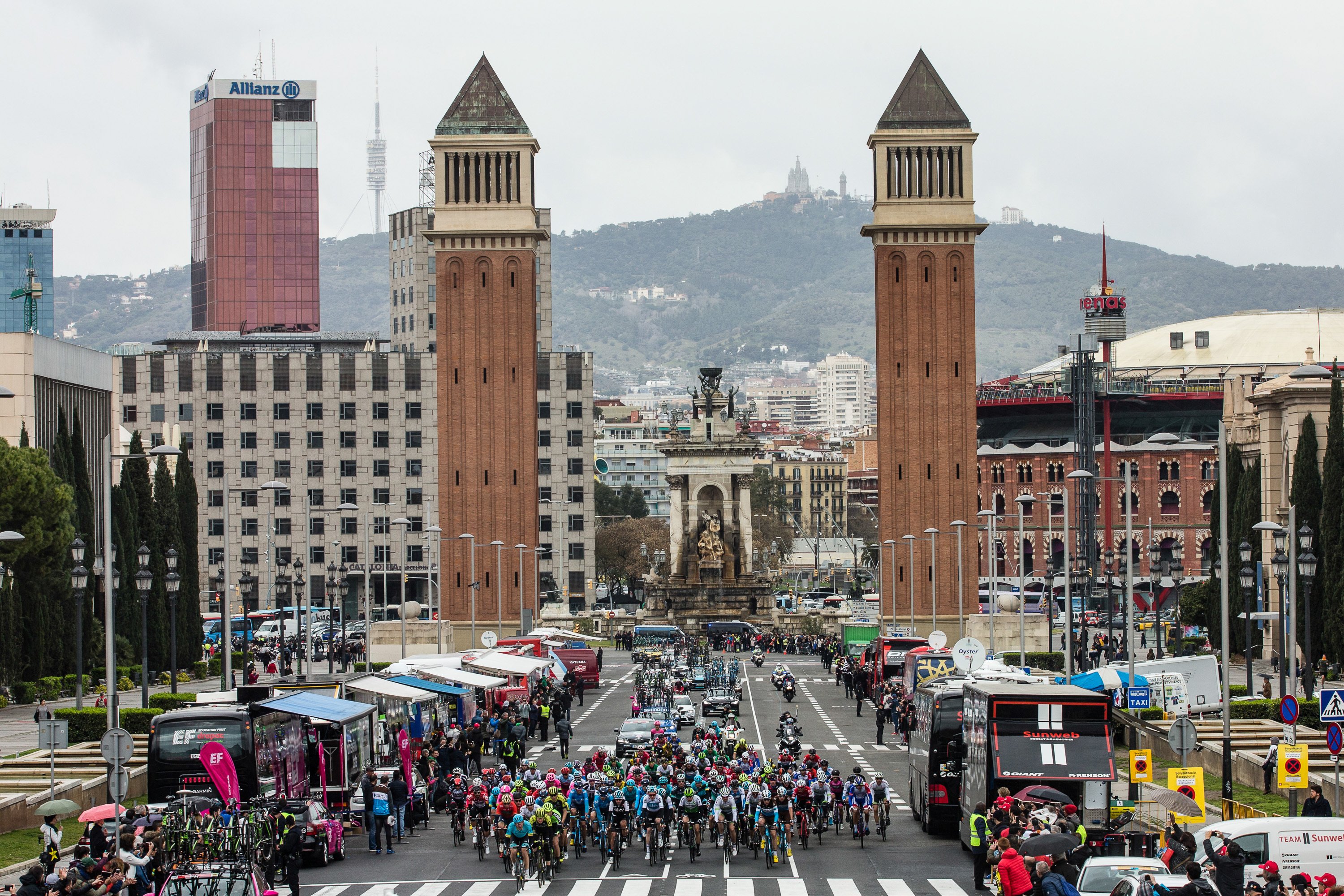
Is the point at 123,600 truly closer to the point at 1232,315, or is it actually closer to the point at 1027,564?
the point at 1027,564

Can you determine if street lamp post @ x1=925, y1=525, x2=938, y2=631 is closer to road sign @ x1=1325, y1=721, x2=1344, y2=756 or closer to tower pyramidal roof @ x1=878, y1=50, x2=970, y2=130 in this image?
tower pyramidal roof @ x1=878, y1=50, x2=970, y2=130

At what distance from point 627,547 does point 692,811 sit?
425 feet

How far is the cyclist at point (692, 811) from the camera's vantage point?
3200cm

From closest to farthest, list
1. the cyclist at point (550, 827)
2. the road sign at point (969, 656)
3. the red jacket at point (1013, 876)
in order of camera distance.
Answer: the red jacket at point (1013, 876)
the cyclist at point (550, 827)
the road sign at point (969, 656)

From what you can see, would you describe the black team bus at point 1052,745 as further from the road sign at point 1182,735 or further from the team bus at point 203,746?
the team bus at point 203,746

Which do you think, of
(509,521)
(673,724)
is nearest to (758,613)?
(509,521)

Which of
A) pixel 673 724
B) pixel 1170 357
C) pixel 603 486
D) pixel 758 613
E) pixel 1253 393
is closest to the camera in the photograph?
pixel 673 724

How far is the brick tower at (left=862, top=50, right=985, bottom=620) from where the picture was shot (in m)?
91.4

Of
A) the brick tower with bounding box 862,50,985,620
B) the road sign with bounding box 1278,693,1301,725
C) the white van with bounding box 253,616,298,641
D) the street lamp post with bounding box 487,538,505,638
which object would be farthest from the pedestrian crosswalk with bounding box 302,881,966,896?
the white van with bounding box 253,616,298,641

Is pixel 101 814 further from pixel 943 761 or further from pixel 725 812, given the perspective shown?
pixel 943 761

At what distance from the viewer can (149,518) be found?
69.9 m

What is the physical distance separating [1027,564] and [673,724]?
102351 mm

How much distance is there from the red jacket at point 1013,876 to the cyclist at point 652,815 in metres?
10.1

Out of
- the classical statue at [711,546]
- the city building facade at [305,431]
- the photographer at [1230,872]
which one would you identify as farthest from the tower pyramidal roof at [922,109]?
the photographer at [1230,872]
